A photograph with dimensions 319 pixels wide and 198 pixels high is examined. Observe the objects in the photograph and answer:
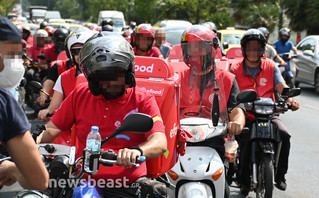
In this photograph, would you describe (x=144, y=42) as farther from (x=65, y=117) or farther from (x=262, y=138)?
(x=65, y=117)

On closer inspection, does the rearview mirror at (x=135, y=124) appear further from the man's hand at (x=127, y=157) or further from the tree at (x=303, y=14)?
the tree at (x=303, y=14)

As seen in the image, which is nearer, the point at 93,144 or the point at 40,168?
the point at 40,168

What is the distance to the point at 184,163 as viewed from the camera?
4.56 m

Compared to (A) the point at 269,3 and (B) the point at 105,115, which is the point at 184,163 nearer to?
(B) the point at 105,115

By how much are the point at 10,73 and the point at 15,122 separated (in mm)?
227

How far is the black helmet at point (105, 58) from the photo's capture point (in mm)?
3410

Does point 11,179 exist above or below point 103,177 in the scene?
above

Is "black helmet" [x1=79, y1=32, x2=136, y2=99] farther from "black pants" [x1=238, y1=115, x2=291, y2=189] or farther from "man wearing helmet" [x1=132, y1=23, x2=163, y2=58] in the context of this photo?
"man wearing helmet" [x1=132, y1=23, x2=163, y2=58]

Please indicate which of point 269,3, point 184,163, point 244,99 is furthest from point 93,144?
point 269,3

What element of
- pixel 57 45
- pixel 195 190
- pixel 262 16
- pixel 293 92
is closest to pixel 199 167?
pixel 195 190

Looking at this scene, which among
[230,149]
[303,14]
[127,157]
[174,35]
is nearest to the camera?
[127,157]

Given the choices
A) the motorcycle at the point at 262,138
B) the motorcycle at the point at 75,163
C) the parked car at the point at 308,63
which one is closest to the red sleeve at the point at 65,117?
the motorcycle at the point at 75,163

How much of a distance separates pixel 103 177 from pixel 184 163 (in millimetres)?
1212

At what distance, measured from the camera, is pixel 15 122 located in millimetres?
2400
